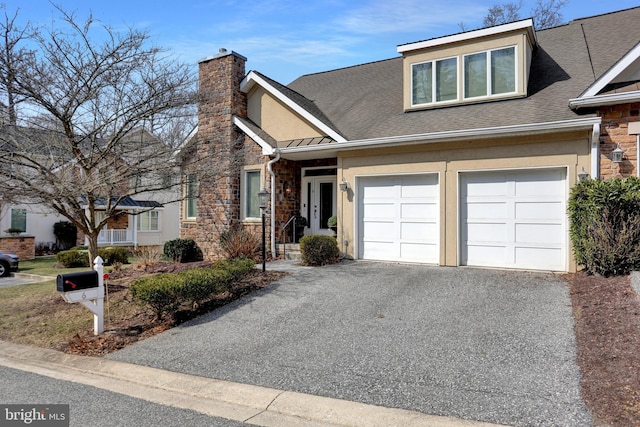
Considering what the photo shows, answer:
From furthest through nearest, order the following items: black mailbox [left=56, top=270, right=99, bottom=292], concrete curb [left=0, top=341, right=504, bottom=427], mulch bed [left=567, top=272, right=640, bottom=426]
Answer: black mailbox [left=56, top=270, right=99, bottom=292]
concrete curb [left=0, top=341, right=504, bottom=427]
mulch bed [left=567, top=272, right=640, bottom=426]

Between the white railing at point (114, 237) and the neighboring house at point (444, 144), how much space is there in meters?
13.3

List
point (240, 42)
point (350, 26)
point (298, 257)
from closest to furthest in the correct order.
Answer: point (350, 26) < point (298, 257) < point (240, 42)

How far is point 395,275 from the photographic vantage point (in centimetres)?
916

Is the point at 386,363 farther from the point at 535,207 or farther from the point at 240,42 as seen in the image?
the point at 240,42

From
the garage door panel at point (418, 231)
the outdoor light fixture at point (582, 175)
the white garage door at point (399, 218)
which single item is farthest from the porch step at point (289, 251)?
the outdoor light fixture at point (582, 175)

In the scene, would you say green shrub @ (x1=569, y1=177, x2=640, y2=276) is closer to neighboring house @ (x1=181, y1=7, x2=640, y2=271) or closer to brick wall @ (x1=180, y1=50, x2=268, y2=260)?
neighboring house @ (x1=181, y1=7, x2=640, y2=271)

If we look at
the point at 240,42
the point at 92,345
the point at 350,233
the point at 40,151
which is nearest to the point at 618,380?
the point at 92,345

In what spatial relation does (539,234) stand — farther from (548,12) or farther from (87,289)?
(548,12)

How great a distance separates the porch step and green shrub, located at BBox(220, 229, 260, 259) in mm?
777

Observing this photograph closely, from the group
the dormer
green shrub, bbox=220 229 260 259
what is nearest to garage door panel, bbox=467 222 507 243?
the dormer

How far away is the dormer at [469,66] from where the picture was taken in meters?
10.3

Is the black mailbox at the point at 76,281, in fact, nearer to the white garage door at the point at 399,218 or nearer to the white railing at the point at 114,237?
the white garage door at the point at 399,218

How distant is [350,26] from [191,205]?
8152 millimetres

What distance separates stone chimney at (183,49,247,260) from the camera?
43.1 feet
